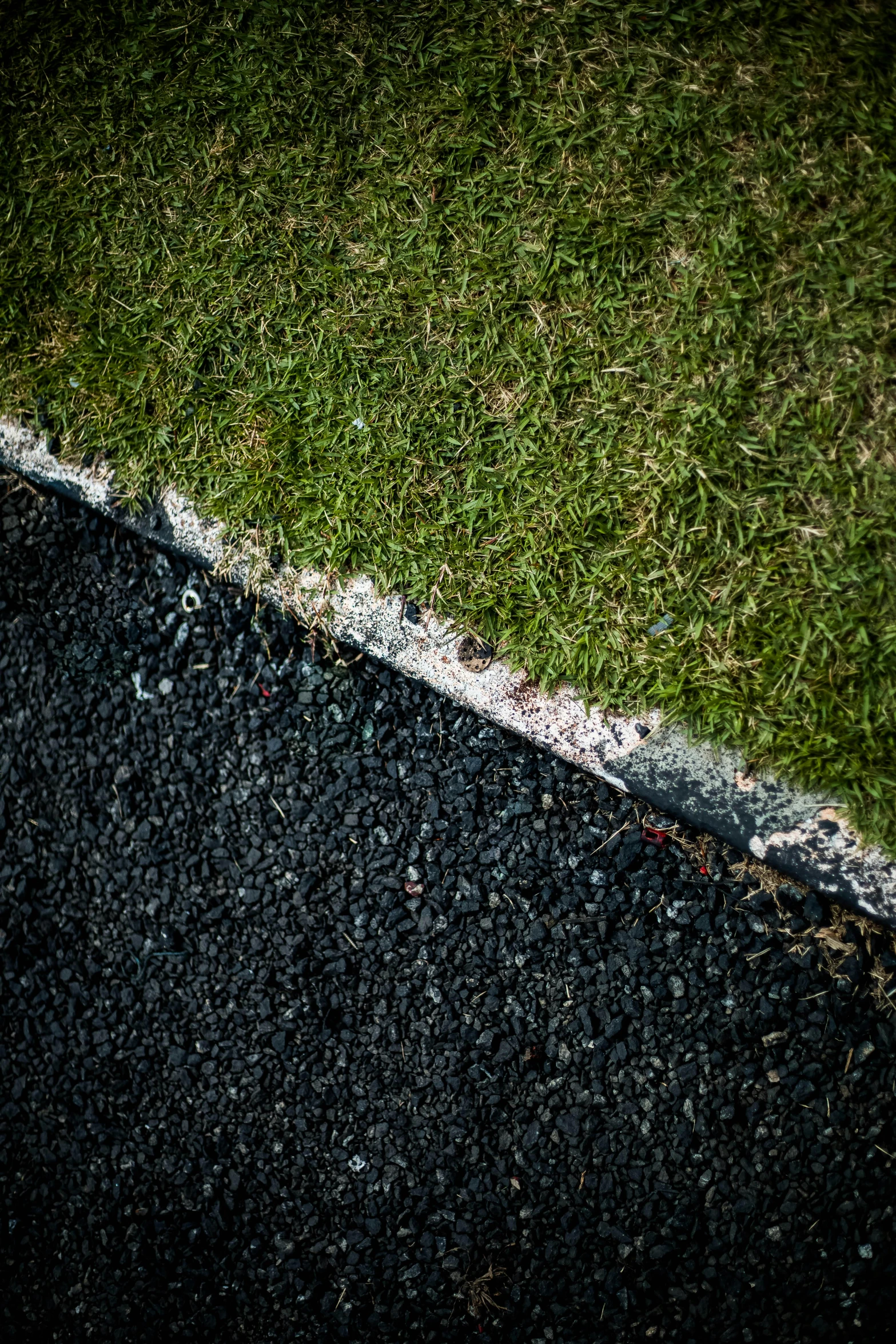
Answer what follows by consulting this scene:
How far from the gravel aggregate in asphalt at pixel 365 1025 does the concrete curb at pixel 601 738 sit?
0.08 m

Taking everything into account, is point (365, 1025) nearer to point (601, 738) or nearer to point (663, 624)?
point (601, 738)

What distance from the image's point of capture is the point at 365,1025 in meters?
2.12

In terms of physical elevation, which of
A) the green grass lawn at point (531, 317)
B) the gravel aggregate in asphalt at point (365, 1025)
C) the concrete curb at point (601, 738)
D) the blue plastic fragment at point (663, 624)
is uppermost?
the green grass lawn at point (531, 317)

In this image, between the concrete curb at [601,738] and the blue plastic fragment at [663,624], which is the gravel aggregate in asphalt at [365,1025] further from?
the blue plastic fragment at [663,624]

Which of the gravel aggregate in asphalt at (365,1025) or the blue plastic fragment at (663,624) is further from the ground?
the blue plastic fragment at (663,624)

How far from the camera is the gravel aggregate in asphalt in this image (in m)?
1.92

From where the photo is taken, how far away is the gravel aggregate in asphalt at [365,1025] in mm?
1923

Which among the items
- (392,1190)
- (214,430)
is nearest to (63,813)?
(214,430)

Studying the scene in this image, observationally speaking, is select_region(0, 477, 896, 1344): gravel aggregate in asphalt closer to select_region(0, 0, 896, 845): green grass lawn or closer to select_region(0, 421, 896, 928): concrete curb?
→ select_region(0, 421, 896, 928): concrete curb

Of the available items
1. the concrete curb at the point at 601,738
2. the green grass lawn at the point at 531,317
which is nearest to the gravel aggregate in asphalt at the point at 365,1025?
the concrete curb at the point at 601,738

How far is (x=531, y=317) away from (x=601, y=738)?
1.09 meters

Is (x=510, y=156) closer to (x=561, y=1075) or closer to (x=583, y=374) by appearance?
(x=583, y=374)

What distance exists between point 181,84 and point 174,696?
175 cm

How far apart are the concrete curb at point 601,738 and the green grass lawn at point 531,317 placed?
57mm
